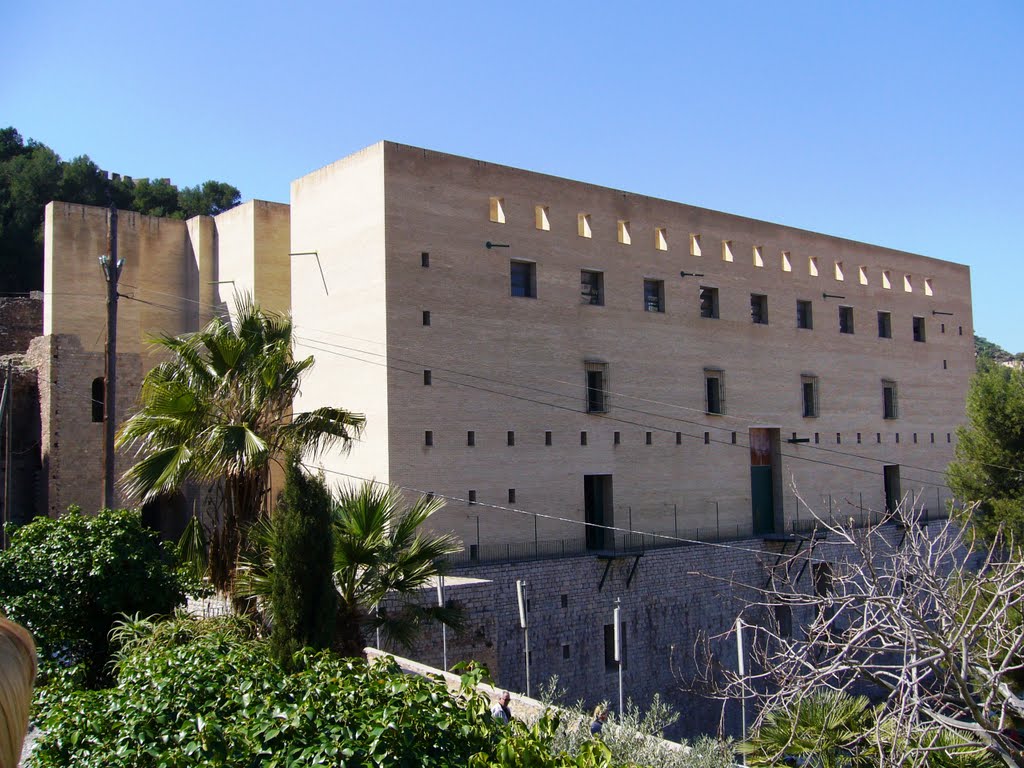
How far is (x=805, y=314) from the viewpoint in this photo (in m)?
30.0

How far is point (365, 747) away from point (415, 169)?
16.9 metres

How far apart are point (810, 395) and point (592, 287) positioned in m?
9.42

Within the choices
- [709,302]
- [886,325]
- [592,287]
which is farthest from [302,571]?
[886,325]

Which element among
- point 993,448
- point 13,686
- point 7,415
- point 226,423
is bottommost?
point 13,686

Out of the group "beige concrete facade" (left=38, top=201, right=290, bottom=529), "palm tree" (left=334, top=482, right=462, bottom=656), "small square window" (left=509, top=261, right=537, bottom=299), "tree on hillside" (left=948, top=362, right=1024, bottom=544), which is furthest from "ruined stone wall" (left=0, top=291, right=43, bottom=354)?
"tree on hillside" (left=948, top=362, right=1024, bottom=544)

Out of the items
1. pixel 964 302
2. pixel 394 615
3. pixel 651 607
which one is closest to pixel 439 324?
pixel 394 615

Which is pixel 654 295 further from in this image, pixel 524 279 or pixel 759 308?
pixel 759 308

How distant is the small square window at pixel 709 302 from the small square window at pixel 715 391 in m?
1.67

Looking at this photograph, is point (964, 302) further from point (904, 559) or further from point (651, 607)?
point (904, 559)

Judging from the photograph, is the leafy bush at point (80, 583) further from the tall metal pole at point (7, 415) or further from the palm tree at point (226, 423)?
the tall metal pole at point (7, 415)

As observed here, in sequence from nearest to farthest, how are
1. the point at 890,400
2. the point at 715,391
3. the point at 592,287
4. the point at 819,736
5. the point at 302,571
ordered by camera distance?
the point at 819,736 < the point at 302,571 < the point at 592,287 < the point at 715,391 < the point at 890,400

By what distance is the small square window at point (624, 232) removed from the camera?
24888mm

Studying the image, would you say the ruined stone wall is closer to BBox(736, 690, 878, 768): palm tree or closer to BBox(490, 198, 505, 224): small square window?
BBox(490, 198, 505, 224): small square window

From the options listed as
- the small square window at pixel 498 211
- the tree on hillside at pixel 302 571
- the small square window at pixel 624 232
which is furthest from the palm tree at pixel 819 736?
the small square window at pixel 624 232
